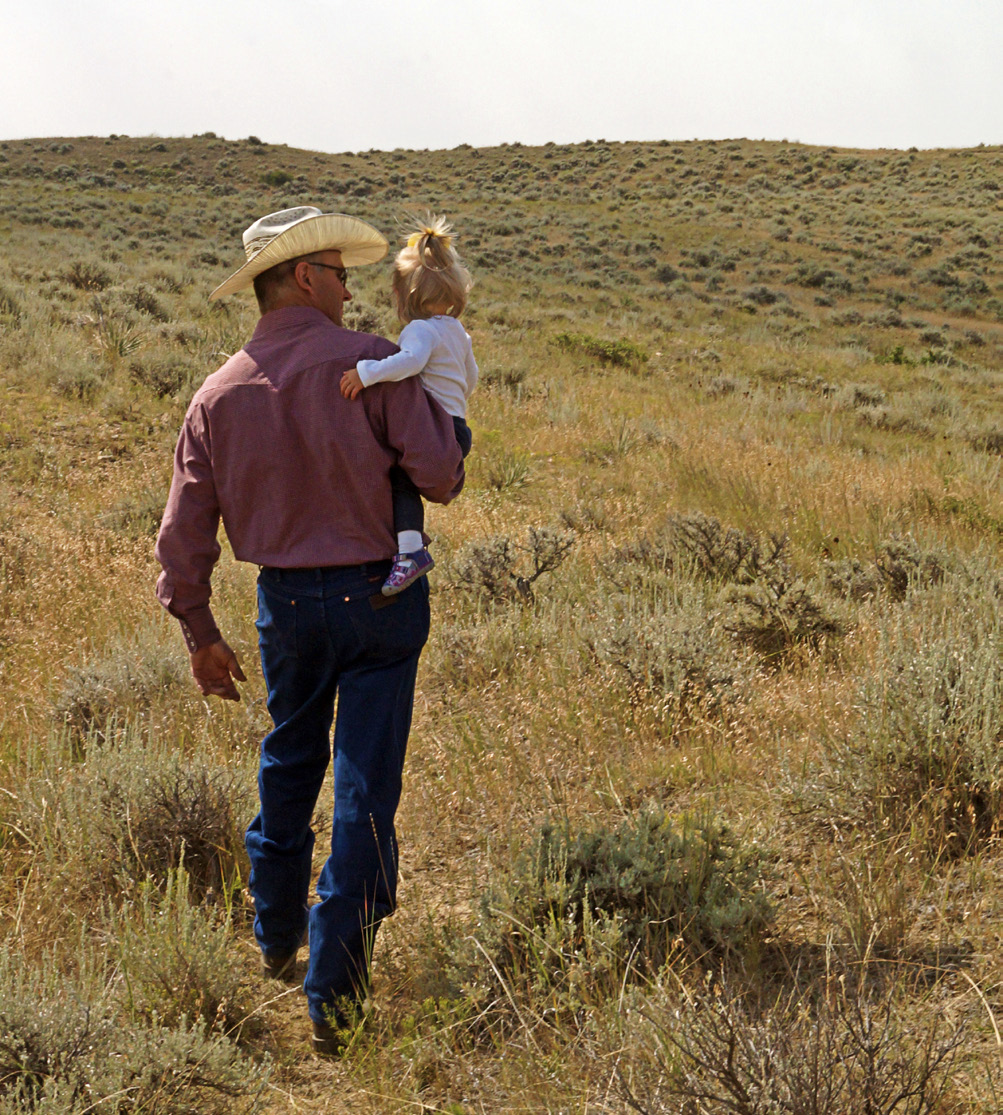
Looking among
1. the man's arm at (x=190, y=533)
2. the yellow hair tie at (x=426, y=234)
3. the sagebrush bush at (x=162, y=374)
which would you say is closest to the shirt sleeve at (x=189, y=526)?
the man's arm at (x=190, y=533)

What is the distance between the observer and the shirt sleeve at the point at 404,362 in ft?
7.56

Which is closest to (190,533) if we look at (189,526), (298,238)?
(189,526)

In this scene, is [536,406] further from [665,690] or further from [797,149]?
[797,149]

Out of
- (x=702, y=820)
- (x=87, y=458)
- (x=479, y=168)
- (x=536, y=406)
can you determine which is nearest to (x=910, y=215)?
(x=479, y=168)

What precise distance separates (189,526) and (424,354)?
792mm

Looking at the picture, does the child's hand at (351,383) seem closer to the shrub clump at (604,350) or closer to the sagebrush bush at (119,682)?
the sagebrush bush at (119,682)

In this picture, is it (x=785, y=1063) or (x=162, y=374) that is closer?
(x=785, y=1063)

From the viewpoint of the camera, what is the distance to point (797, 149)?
5991cm

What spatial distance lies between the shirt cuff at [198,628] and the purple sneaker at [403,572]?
0.56 m

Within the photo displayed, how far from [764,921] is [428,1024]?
3.27 feet

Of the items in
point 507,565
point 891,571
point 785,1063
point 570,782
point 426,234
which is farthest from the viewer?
point 507,565

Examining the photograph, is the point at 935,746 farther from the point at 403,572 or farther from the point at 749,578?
the point at 749,578

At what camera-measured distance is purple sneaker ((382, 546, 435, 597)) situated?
236cm

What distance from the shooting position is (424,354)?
244 cm
